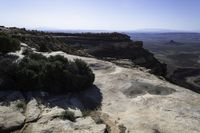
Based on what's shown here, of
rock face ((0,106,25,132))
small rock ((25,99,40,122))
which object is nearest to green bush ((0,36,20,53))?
small rock ((25,99,40,122))

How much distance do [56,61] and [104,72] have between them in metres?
5.97

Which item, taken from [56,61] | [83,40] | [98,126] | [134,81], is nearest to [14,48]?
[56,61]

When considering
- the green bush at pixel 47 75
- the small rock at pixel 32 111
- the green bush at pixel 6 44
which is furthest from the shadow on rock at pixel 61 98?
the green bush at pixel 6 44

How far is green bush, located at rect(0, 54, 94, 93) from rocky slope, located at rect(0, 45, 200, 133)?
0.72 meters

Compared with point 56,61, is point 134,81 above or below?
below

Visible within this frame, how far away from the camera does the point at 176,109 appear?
18.3 m

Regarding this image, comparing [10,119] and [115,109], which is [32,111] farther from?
[115,109]

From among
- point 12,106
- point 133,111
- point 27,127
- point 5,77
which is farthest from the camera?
point 5,77

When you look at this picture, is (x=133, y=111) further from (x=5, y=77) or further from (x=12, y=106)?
(x=5, y=77)

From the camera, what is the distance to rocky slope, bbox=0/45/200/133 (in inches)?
587

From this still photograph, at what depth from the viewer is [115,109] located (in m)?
18.6

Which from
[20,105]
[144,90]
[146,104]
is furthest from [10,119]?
[144,90]

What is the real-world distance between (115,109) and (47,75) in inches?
189

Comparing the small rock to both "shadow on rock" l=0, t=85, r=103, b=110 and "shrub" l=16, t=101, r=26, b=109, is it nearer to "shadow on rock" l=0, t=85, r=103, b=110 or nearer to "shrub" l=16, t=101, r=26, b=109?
"shrub" l=16, t=101, r=26, b=109
